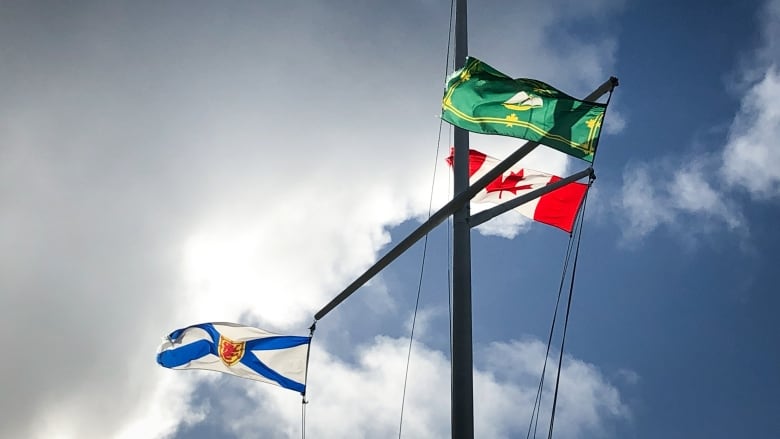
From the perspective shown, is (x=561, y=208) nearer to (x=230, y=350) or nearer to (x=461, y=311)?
(x=461, y=311)

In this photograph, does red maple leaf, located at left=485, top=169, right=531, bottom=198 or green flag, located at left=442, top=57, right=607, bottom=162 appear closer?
green flag, located at left=442, top=57, right=607, bottom=162

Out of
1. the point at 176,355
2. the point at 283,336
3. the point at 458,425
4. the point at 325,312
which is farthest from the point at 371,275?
the point at 176,355

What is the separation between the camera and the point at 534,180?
614 inches

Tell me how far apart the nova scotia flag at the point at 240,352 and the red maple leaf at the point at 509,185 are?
6.96 meters

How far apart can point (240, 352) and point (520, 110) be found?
30.8 feet

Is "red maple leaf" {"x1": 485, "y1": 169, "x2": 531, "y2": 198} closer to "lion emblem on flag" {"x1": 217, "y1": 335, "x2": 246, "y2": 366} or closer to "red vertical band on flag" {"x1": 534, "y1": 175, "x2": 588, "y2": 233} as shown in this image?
"red vertical band on flag" {"x1": 534, "y1": 175, "x2": 588, "y2": 233}

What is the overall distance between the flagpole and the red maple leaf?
5020 millimetres

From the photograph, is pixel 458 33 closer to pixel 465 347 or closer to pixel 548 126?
pixel 548 126

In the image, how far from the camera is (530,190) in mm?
15070

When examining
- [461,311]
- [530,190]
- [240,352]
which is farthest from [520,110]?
[240,352]

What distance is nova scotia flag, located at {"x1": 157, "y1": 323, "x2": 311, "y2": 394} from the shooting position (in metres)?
13.0

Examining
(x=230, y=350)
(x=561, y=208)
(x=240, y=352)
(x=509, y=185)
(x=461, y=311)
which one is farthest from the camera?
(x=509, y=185)

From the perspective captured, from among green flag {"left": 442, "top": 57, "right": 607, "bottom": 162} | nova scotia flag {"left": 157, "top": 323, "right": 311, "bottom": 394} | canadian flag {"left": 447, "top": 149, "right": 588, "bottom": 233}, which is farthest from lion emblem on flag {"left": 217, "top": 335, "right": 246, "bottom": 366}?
green flag {"left": 442, "top": 57, "right": 607, "bottom": 162}

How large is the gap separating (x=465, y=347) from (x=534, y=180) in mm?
8708
